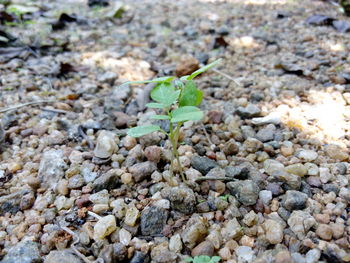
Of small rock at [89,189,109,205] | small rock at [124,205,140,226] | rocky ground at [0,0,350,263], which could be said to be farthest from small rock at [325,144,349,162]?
small rock at [89,189,109,205]

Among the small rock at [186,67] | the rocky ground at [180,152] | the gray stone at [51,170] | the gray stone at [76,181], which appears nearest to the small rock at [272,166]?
the rocky ground at [180,152]

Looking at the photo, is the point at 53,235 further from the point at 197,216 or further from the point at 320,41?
the point at 320,41

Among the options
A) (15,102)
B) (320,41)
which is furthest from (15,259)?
(320,41)

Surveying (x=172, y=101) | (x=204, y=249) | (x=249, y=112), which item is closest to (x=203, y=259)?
(x=204, y=249)

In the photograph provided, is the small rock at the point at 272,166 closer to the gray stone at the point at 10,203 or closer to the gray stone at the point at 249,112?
the gray stone at the point at 249,112

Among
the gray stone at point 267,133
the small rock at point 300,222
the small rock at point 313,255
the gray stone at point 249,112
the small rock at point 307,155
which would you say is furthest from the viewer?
the gray stone at point 249,112

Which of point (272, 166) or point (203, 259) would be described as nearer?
point (203, 259)

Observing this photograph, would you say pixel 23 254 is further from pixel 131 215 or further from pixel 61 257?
pixel 131 215
